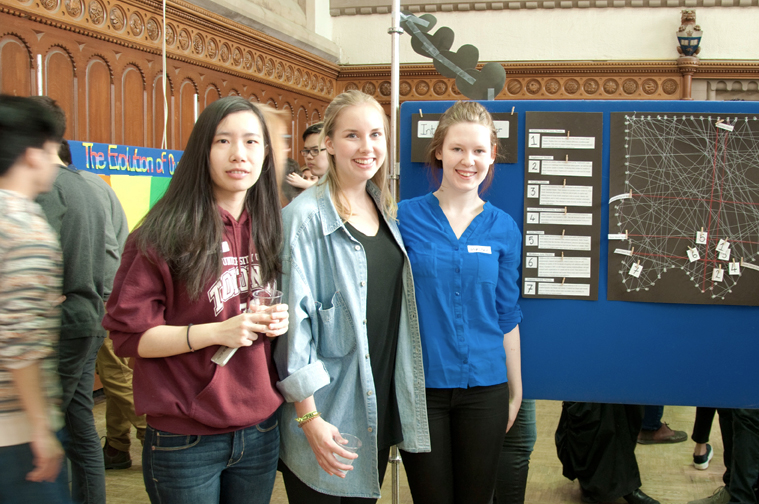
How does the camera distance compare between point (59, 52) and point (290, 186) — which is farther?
point (59, 52)

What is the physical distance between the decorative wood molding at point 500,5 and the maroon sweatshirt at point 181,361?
615 cm

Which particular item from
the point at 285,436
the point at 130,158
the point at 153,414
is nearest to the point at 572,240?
the point at 285,436

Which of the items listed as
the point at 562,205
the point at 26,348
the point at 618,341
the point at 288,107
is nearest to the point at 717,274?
the point at 618,341

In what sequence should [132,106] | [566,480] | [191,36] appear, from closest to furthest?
[566,480], [132,106], [191,36]

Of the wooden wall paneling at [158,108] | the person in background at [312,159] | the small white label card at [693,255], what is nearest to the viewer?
the small white label card at [693,255]

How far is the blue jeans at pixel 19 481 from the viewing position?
1.05 meters

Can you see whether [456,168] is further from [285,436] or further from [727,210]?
[727,210]

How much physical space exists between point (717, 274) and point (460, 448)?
44.5 inches

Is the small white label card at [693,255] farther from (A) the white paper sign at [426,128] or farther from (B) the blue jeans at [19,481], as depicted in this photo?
(B) the blue jeans at [19,481]

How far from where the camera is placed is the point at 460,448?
69.1 inches

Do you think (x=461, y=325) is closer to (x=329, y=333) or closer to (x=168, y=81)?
(x=329, y=333)

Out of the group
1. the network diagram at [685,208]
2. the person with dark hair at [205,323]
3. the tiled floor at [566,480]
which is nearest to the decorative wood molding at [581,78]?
the tiled floor at [566,480]

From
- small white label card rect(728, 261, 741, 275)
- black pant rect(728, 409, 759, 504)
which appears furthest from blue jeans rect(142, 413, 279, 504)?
black pant rect(728, 409, 759, 504)

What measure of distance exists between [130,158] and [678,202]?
9.94 feet
